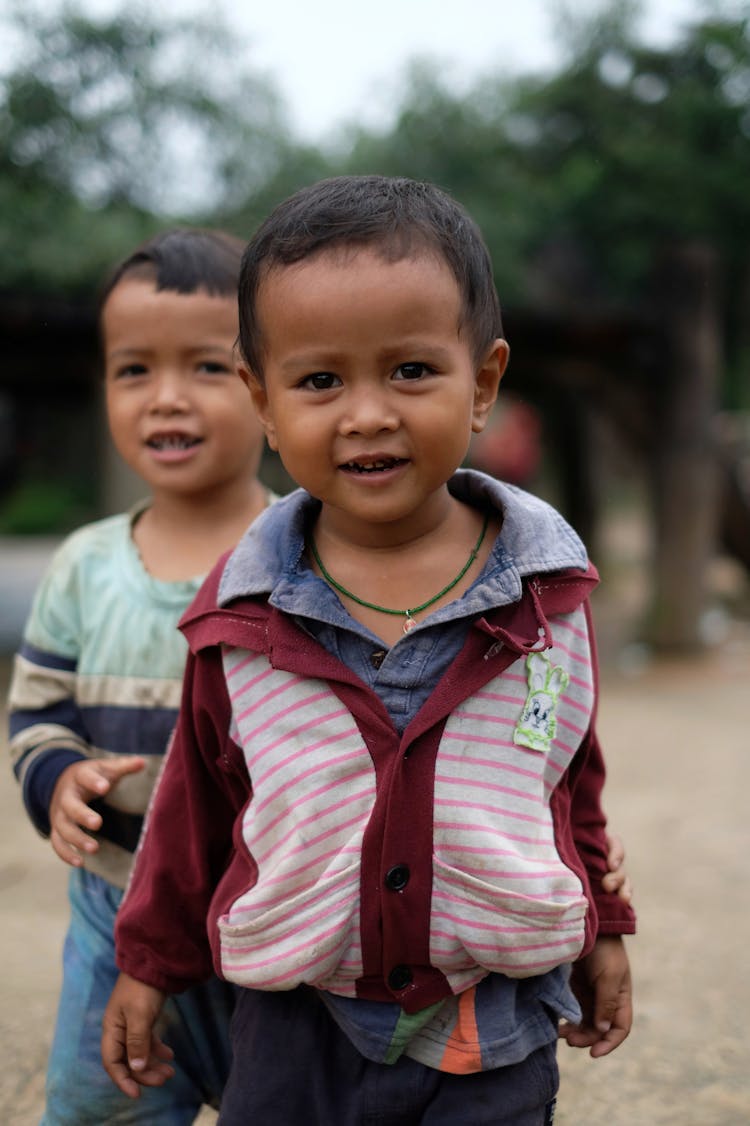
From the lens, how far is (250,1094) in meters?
1.38

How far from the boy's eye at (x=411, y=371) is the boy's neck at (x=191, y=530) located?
2.11 ft

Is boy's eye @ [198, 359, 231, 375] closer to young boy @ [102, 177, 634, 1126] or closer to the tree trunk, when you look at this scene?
young boy @ [102, 177, 634, 1126]

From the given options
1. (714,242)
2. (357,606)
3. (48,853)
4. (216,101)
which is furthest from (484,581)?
(216,101)

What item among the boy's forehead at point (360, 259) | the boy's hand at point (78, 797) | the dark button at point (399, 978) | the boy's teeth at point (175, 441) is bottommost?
the dark button at point (399, 978)

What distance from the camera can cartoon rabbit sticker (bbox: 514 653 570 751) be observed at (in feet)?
4.27

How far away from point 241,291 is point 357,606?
1.29 feet

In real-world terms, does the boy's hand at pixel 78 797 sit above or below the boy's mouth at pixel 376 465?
below

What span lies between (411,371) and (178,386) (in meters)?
0.62

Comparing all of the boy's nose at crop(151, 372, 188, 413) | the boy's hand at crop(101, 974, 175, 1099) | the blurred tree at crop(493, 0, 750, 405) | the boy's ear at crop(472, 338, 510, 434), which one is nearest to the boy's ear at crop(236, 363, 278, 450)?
the boy's ear at crop(472, 338, 510, 434)

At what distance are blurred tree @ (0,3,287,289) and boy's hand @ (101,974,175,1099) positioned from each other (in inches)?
279

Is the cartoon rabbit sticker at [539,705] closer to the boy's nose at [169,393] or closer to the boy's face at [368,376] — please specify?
the boy's face at [368,376]

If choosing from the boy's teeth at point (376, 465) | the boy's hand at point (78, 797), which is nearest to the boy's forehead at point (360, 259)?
the boy's teeth at point (376, 465)

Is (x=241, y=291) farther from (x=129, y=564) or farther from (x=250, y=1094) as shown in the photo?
(x=250, y=1094)

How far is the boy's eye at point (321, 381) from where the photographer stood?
124cm
